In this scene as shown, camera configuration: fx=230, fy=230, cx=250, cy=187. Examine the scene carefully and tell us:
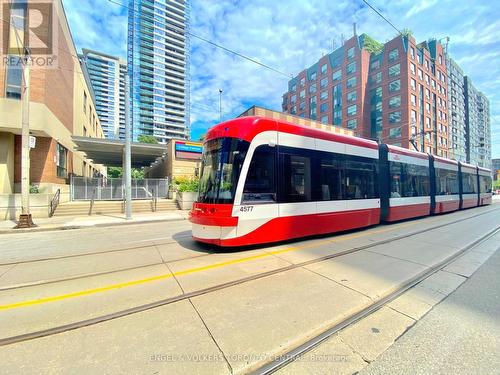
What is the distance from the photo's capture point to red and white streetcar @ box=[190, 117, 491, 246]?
571 centimetres

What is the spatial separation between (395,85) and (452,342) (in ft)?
194

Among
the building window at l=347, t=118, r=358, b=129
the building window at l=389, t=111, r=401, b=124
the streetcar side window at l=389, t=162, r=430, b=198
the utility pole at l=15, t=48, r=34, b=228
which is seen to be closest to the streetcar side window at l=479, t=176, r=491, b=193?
the streetcar side window at l=389, t=162, r=430, b=198

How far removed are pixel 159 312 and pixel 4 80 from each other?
65.3ft

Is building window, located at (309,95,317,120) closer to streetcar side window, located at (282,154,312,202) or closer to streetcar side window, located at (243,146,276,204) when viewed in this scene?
streetcar side window, located at (282,154,312,202)

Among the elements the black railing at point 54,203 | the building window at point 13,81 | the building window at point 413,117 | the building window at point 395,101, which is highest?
the building window at point 395,101

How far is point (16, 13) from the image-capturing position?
14711 mm

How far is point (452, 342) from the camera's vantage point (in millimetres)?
2605

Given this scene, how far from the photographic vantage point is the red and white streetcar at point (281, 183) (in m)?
5.71

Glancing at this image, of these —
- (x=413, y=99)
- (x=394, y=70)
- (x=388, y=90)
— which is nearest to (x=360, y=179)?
(x=413, y=99)

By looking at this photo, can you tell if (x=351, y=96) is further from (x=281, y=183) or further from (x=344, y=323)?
(x=344, y=323)

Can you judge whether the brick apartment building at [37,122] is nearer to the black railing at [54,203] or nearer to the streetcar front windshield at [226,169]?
the black railing at [54,203]

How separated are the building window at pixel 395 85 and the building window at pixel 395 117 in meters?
5.06

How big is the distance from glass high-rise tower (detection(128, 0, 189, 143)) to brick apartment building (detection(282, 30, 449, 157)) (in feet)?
223

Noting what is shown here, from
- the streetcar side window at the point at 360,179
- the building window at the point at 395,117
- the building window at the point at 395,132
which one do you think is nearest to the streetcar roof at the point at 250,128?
the streetcar side window at the point at 360,179
